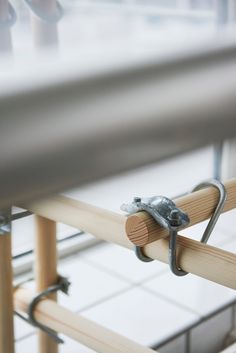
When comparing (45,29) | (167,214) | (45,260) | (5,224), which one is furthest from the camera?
(45,29)

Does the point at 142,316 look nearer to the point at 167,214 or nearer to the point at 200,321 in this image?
the point at 200,321

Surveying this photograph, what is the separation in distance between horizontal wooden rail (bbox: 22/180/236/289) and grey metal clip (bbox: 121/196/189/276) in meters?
0.01

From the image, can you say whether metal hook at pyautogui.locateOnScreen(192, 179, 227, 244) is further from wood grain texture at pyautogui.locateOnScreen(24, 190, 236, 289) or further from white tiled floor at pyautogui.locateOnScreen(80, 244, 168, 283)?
white tiled floor at pyautogui.locateOnScreen(80, 244, 168, 283)

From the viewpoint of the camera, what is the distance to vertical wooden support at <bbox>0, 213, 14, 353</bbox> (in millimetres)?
793

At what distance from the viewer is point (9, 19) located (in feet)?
2.99

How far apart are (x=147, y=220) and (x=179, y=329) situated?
0.60 metres

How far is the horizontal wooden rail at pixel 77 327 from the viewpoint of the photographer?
2.44ft

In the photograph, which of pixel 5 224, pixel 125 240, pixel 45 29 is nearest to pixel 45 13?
pixel 45 29

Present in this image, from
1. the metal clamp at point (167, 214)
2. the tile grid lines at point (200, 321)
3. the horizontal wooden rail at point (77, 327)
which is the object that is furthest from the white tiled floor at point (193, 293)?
the metal clamp at point (167, 214)

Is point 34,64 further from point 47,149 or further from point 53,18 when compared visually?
point 47,149

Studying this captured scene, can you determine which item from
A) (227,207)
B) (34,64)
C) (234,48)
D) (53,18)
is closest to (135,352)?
(227,207)

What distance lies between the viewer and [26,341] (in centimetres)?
106

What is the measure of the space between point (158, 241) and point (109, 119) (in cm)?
30

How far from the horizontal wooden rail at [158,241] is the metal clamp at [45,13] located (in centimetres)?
34
